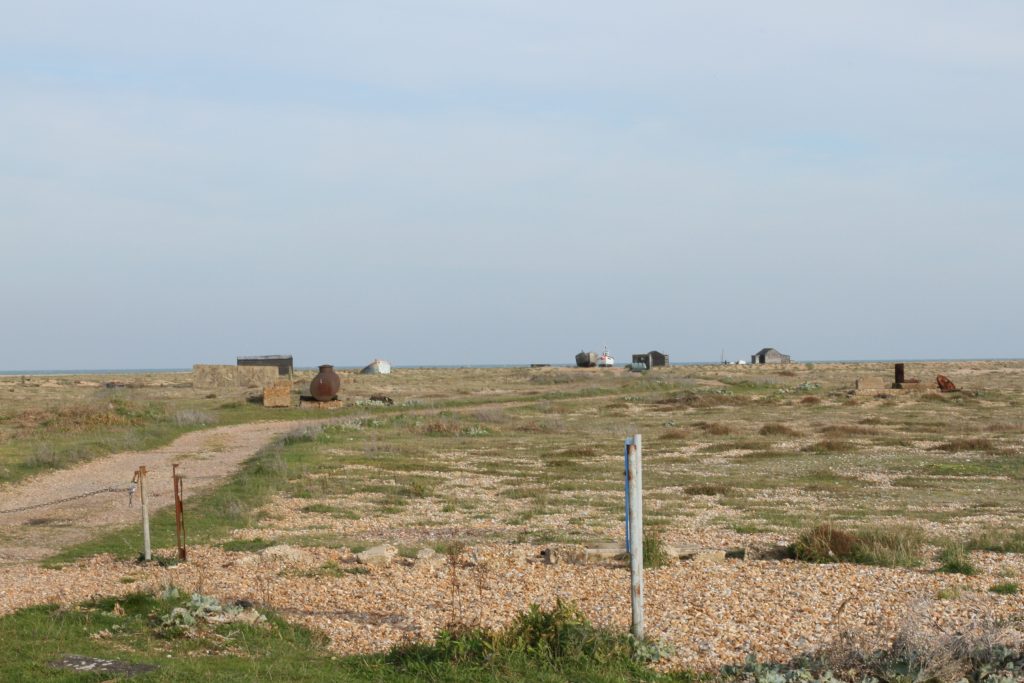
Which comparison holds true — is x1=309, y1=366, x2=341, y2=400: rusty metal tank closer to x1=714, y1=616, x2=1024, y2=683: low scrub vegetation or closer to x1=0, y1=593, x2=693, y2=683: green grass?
x1=0, y1=593, x2=693, y2=683: green grass

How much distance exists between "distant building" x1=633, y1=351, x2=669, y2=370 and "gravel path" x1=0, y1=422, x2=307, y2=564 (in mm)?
69195

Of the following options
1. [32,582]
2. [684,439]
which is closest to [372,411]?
[684,439]

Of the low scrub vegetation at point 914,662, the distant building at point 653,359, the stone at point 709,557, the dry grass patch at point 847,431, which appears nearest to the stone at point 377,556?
the stone at point 709,557

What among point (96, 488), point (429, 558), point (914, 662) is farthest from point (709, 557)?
point (96, 488)

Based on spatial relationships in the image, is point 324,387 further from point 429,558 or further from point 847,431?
point 429,558

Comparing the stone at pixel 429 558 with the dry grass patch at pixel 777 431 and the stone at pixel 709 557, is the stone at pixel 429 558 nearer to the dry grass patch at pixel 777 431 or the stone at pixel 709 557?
the stone at pixel 709 557

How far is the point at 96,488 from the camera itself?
66.9ft

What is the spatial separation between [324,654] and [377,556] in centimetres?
363

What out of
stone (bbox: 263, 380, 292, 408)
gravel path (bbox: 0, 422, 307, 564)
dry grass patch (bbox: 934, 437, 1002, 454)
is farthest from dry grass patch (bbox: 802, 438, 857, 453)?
stone (bbox: 263, 380, 292, 408)

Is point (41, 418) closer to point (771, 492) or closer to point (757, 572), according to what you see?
point (771, 492)

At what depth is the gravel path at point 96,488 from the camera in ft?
49.9

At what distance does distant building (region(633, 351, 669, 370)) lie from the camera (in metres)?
98.6

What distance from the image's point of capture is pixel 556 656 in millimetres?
7895

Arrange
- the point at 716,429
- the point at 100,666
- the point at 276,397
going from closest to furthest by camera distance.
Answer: the point at 100,666
the point at 716,429
the point at 276,397
